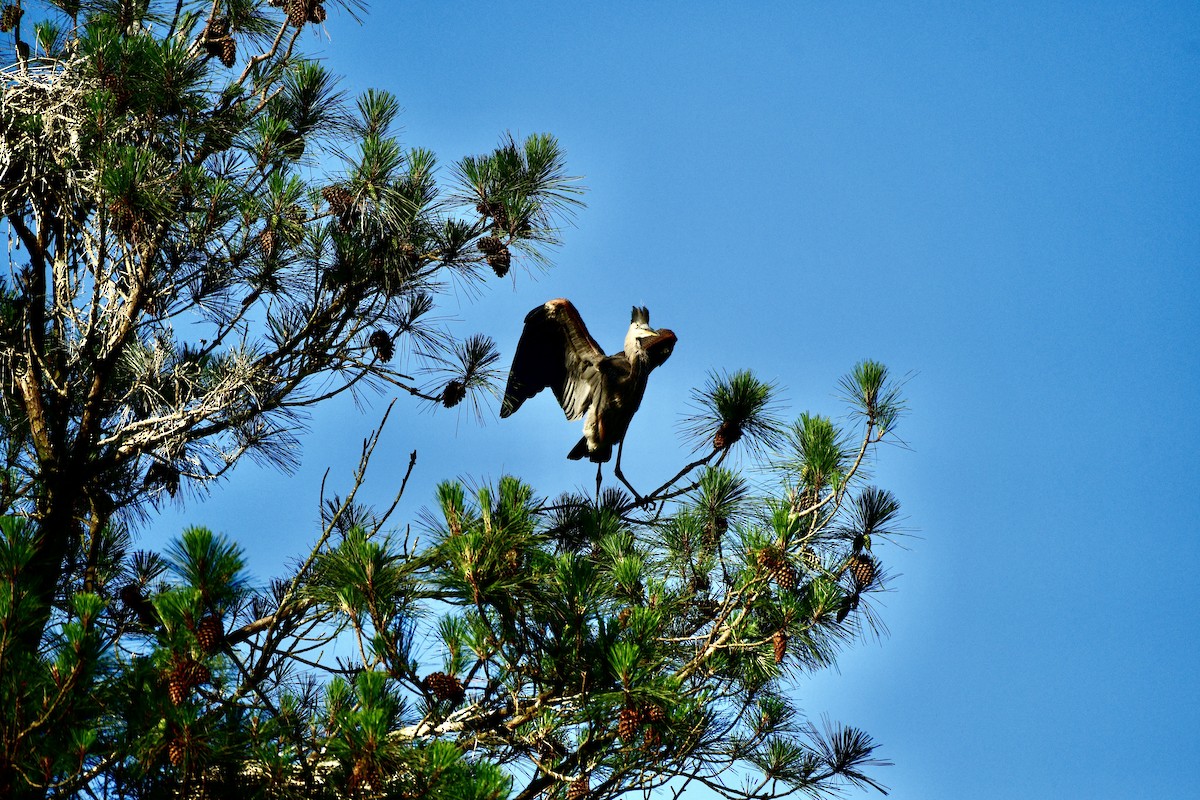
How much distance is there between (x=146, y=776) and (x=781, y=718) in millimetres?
2252

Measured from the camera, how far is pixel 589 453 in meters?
5.43

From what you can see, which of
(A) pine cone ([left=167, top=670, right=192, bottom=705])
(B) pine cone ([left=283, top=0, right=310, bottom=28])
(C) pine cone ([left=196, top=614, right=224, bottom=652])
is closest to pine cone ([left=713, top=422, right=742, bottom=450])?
(C) pine cone ([left=196, top=614, right=224, bottom=652])

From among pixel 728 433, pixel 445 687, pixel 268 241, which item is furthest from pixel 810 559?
pixel 268 241

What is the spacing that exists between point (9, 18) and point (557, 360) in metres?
2.70

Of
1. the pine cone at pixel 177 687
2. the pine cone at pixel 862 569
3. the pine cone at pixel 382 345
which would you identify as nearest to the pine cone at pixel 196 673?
the pine cone at pixel 177 687

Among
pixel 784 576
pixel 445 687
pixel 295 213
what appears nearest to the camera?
pixel 445 687

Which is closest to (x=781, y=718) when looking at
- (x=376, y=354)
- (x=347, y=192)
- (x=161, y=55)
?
(x=376, y=354)

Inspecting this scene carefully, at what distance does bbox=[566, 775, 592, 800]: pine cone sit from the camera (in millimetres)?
3374

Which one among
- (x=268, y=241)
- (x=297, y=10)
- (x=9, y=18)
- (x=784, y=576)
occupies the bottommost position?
(x=784, y=576)

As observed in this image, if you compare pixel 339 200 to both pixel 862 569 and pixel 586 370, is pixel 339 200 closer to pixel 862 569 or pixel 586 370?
pixel 586 370

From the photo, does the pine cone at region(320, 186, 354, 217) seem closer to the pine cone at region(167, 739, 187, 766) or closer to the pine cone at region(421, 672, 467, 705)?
the pine cone at region(421, 672, 467, 705)

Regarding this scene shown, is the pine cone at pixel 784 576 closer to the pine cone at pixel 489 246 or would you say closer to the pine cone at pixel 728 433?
the pine cone at pixel 728 433

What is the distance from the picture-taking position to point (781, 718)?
4.37 m

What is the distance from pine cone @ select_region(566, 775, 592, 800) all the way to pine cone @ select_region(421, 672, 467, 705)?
415mm
